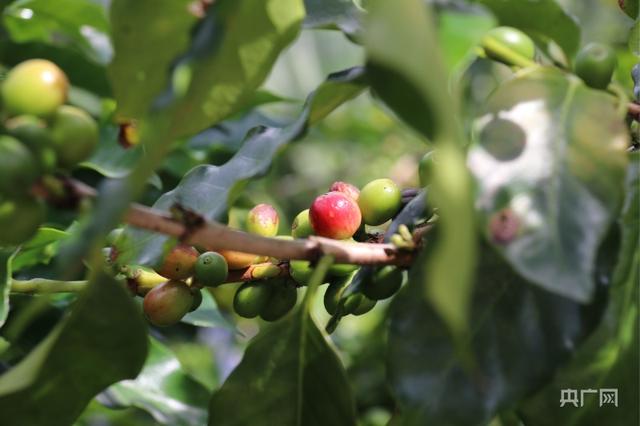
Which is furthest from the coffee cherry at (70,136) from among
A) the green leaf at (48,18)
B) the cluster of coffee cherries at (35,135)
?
the green leaf at (48,18)

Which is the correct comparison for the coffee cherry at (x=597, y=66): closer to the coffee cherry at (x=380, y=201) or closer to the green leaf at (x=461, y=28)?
the green leaf at (x=461, y=28)

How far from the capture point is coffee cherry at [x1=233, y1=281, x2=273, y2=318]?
2.98 feet

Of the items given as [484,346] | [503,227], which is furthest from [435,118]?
[484,346]

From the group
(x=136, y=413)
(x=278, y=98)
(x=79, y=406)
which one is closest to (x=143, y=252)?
(x=79, y=406)

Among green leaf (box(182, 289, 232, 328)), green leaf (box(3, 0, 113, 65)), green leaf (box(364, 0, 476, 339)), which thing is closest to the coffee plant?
green leaf (box(364, 0, 476, 339))

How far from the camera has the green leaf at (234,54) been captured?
675 millimetres

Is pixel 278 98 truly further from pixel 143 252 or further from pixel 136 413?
pixel 136 413

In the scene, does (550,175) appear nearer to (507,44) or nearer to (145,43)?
(507,44)

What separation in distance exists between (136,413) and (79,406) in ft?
4.05

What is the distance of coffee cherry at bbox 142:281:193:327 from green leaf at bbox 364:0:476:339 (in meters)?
0.39

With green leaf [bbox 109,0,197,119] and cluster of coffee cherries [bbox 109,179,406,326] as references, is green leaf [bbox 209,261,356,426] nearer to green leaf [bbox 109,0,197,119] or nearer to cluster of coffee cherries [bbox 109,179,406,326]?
cluster of coffee cherries [bbox 109,179,406,326]

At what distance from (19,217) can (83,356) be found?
0.17 meters

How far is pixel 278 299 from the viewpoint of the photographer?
0.92 m

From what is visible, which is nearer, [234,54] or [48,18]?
[234,54]
